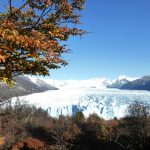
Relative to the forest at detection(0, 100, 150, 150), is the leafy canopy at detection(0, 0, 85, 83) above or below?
above

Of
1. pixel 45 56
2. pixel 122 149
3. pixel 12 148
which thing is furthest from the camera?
pixel 122 149

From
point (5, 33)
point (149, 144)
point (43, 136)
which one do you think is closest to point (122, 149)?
point (149, 144)

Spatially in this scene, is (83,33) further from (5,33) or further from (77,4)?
(5,33)

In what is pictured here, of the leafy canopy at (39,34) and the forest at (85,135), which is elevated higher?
the leafy canopy at (39,34)

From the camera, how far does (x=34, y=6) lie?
13.7m

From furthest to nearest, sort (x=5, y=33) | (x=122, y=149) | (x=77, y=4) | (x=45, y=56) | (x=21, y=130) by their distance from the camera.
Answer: (x=21, y=130) < (x=122, y=149) < (x=77, y=4) < (x=45, y=56) < (x=5, y=33)

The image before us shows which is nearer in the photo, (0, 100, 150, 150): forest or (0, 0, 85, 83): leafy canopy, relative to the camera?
(0, 0, 85, 83): leafy canopy

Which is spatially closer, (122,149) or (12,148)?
(12,148)

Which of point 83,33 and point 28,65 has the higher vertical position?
point 83,33

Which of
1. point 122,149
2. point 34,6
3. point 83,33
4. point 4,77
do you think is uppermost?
point 34,6

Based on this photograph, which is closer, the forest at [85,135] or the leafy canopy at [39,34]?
the leafy canopy at [39,34]

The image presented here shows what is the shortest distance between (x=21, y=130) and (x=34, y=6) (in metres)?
92.2

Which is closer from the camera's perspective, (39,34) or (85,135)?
(39,34)

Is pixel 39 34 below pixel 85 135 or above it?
above
